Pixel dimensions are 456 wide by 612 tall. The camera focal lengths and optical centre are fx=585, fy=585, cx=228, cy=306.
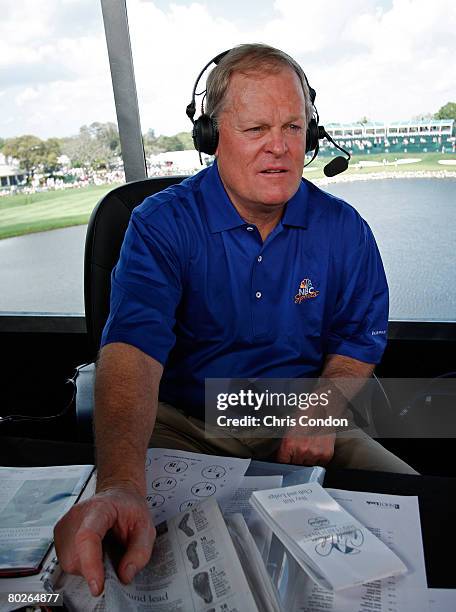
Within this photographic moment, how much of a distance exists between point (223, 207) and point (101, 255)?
1.05 ft

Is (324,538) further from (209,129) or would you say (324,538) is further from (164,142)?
(164,142)

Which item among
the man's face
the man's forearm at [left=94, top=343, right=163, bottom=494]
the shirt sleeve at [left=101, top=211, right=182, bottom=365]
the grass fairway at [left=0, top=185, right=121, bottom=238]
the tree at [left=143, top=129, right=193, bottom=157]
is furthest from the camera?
the grass fairway at [left=0, top=185, right=121, bottom=238]

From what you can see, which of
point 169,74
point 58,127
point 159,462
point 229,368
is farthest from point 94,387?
point 58,127

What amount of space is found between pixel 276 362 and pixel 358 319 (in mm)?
224

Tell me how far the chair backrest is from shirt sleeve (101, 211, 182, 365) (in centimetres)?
11

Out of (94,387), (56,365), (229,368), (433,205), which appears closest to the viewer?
(94,387)

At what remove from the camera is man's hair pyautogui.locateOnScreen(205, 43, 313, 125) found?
126cm

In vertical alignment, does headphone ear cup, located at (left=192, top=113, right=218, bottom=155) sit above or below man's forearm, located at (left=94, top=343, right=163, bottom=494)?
above

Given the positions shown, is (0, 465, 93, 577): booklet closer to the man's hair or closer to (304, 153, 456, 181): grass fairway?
the man's hair

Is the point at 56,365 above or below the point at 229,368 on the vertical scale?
below

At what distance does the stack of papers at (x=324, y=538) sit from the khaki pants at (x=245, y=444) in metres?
0.39

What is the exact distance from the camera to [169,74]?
2.02 m

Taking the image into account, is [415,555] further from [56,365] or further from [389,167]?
[56,365]

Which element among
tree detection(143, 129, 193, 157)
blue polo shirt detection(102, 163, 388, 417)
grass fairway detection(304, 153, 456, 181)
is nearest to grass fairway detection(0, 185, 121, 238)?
tree detection(143, 129, 193, 157)
